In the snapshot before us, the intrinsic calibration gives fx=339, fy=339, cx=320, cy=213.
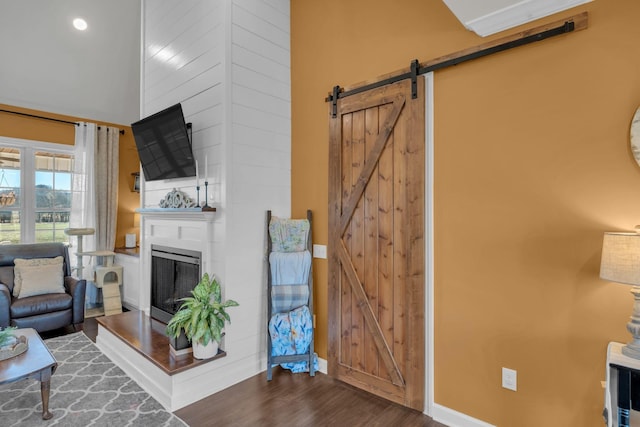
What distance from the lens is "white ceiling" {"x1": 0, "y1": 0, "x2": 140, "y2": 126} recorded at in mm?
4059

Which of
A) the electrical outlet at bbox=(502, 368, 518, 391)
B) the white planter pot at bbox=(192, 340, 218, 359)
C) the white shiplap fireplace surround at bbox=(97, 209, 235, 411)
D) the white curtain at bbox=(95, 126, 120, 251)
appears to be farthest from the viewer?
the white curtain at bbox=(95, 126, 120, 251)

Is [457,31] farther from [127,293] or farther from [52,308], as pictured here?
[127,293]

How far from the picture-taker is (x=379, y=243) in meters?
2.61

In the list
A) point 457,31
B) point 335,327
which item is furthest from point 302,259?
point 457,31

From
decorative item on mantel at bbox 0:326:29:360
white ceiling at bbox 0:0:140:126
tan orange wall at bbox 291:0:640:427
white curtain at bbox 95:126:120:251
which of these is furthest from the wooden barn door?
white curtain at bbox 95:126:120:251

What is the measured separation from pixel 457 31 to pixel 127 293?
5107 mm

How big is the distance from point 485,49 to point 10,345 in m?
3.75

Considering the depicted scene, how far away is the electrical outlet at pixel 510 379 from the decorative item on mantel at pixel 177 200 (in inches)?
102

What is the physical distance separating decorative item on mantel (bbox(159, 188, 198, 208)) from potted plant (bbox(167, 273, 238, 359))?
724mm

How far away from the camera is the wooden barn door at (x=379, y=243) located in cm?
239

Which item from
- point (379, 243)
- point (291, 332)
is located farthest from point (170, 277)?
point (379, 243)

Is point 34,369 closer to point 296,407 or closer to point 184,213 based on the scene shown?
point 184,213

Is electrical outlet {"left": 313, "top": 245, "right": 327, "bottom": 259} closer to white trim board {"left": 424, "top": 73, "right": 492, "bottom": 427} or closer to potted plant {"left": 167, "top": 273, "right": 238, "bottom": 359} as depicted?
potted plant {"left": 167, "top": 273, "right": 238, "bottom": 359}

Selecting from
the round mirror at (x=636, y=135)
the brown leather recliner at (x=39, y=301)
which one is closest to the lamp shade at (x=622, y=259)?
the round mirror at (x=636, y=135)
